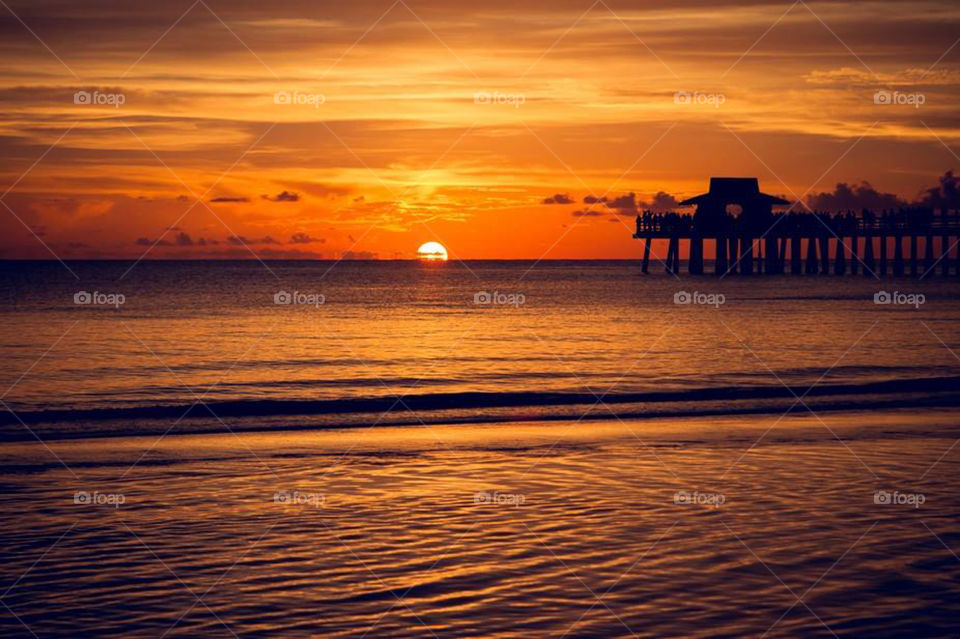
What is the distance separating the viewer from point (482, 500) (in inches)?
463

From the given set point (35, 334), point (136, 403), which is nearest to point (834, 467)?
point (136, 403)

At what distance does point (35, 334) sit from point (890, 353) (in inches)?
1430

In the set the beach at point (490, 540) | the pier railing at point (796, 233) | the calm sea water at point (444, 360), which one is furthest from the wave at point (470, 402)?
the pier railing at point (796, 233)

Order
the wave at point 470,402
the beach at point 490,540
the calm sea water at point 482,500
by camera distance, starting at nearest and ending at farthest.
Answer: the beach at point 490,540, the calm sea water at point 482,500, the wave at point 470,402

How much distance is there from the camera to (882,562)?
30.0 feet

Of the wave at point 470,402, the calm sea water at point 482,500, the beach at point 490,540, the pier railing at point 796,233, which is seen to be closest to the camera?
the beach at point 490,540

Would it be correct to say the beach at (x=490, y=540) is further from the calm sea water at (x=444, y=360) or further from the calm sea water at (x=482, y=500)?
the calm sea water at (x=444, y=360)

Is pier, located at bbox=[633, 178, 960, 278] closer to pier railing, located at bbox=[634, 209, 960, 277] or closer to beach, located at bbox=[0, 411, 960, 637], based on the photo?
pier railing, located at bbox=[634, 209, 960, 277]

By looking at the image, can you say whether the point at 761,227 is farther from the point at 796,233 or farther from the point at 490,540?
the point at 490,540

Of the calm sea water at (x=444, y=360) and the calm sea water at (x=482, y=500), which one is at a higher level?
the calm sea water at (x=444, y=360)

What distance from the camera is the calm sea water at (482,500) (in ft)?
25.9

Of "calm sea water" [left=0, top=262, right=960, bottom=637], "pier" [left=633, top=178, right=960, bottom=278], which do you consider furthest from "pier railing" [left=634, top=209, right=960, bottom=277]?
"calm sea water" [left=0, top=262, right=960, bottom=637]

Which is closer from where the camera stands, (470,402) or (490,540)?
(490,540)

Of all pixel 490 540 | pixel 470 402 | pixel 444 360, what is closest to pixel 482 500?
pixel 490 540
